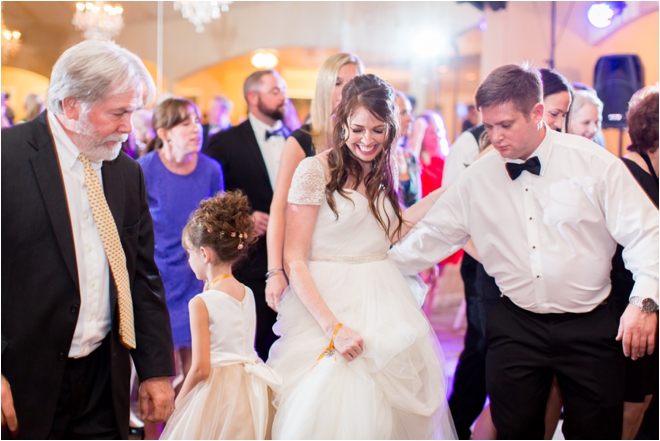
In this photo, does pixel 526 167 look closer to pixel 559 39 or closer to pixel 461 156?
pixel 461 156

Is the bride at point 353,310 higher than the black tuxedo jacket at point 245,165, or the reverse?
the black tuxedo jacket at point 245,165

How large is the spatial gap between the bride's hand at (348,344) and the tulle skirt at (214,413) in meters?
0.45

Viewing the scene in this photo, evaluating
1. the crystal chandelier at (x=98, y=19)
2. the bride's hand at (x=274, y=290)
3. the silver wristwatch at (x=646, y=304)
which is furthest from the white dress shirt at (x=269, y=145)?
the crystal chandelier at (x=98, y=19)

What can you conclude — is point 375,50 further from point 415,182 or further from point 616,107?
point 415,182

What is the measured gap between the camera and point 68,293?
1.70 metres

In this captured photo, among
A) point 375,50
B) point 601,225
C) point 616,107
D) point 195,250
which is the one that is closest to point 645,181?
point 601,225

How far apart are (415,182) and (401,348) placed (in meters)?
1.78

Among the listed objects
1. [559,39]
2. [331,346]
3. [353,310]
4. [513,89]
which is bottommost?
[331,346]

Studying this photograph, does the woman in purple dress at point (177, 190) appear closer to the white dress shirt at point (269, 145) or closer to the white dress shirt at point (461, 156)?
the white dress shirt at point (269, 145)

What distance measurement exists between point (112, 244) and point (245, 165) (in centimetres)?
178

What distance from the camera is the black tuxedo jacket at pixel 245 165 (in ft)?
11.4

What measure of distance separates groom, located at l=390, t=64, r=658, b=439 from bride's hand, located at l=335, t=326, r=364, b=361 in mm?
603

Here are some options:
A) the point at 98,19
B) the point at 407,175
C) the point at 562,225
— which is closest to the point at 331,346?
the point at 562,225

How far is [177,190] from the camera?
11.3 ft
